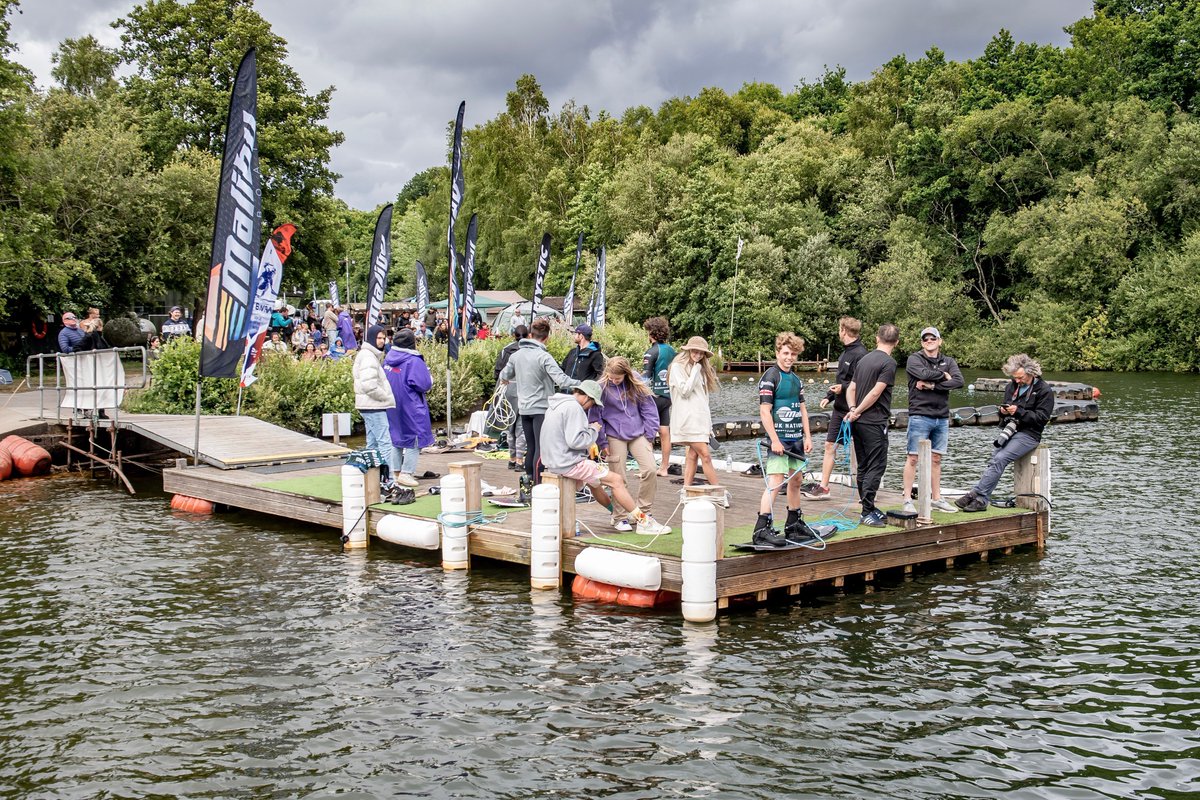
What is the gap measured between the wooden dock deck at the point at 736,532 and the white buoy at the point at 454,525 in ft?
0.49

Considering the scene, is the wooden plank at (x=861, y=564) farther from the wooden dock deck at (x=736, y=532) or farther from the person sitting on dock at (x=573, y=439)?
the person sitting on dock at (x=573, y=439)

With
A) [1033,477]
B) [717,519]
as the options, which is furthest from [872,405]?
[1033,477]

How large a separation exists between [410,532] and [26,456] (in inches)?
417

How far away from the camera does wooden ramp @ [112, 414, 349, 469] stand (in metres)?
16.7

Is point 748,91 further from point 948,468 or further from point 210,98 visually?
point 948,468

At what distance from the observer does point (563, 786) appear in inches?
251

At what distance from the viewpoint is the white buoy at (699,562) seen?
9.13 m

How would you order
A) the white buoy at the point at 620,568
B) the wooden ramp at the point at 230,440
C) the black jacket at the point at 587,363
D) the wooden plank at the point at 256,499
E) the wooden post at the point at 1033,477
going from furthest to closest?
the wooden ramp at the point at 230,440 → the wooden plank at the point at 256,499 → the black jacket at the point at 587,363 → the wooden post at the point at 1033,477 → the white buoy at the point at 620,568

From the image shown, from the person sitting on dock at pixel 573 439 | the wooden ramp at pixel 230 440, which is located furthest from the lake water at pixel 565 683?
the wooden ramp at pixel 230 440

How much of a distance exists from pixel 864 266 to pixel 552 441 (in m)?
54.0

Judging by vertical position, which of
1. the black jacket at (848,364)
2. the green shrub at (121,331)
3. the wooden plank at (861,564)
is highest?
the green shrub at (121,331)

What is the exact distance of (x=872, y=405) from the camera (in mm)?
10398

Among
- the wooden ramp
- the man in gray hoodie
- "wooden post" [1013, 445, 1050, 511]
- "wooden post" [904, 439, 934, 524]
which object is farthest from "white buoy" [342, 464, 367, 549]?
"wooden post" [1013, 445, 1050, 511]

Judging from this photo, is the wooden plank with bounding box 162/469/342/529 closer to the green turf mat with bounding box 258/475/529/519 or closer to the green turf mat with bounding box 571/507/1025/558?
the green turf mat with bounding box 258/475/529/519
